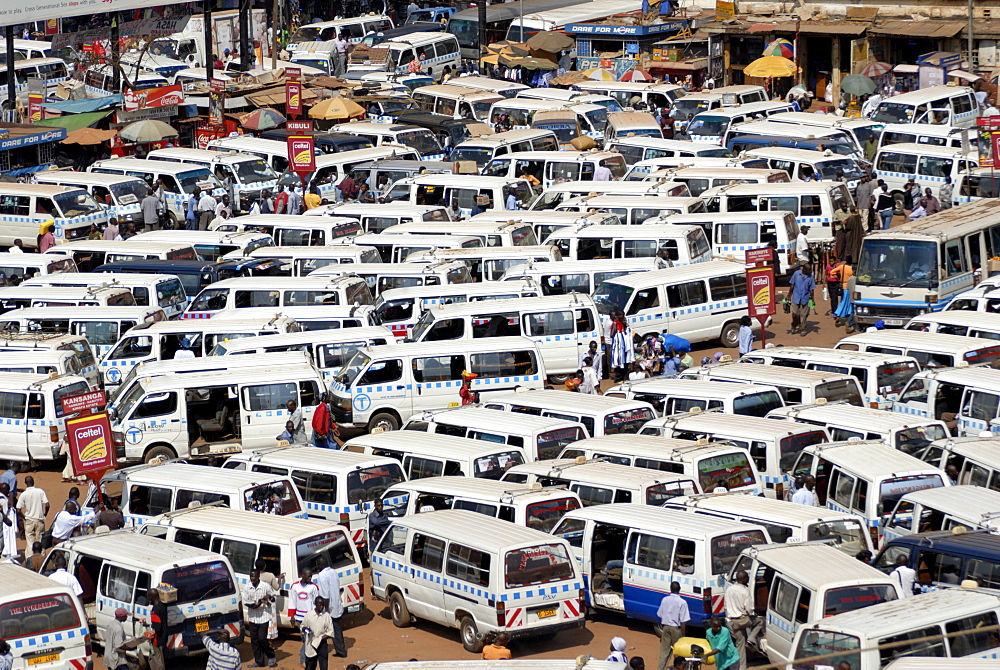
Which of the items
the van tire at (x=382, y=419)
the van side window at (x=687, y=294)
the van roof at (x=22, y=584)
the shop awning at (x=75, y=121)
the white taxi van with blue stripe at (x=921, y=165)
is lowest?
the van tire at (x=382, y=419)

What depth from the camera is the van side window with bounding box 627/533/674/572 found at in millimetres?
16641

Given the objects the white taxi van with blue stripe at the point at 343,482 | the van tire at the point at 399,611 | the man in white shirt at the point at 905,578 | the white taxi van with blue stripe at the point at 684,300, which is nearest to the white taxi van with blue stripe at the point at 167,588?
the van tire at the point at 399,611

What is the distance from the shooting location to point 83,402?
2256 centimetres

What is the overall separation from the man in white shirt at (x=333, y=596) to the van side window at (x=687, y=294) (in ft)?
39.7

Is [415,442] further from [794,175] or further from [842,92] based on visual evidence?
[842,92]

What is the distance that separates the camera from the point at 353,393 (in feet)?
78.9

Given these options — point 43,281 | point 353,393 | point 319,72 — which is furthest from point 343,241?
point 319,72

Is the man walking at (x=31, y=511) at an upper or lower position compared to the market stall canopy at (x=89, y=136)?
lower

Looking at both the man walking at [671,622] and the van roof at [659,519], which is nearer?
the man walking at [671,622]

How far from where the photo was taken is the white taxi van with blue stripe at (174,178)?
37938 millimetres

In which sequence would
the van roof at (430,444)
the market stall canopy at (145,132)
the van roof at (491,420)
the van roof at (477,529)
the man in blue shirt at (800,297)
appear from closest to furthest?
the van roof at (477,529), the van roof at (430,444), the van roof at (491,420), the man in blue shirt at (800,297), the market stall canopy at (145,132)

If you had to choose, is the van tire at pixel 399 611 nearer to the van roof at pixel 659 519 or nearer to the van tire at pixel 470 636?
the van tire at pixel 470 636

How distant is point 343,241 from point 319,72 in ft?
81.4

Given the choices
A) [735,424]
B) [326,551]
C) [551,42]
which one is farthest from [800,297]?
[551,42]
